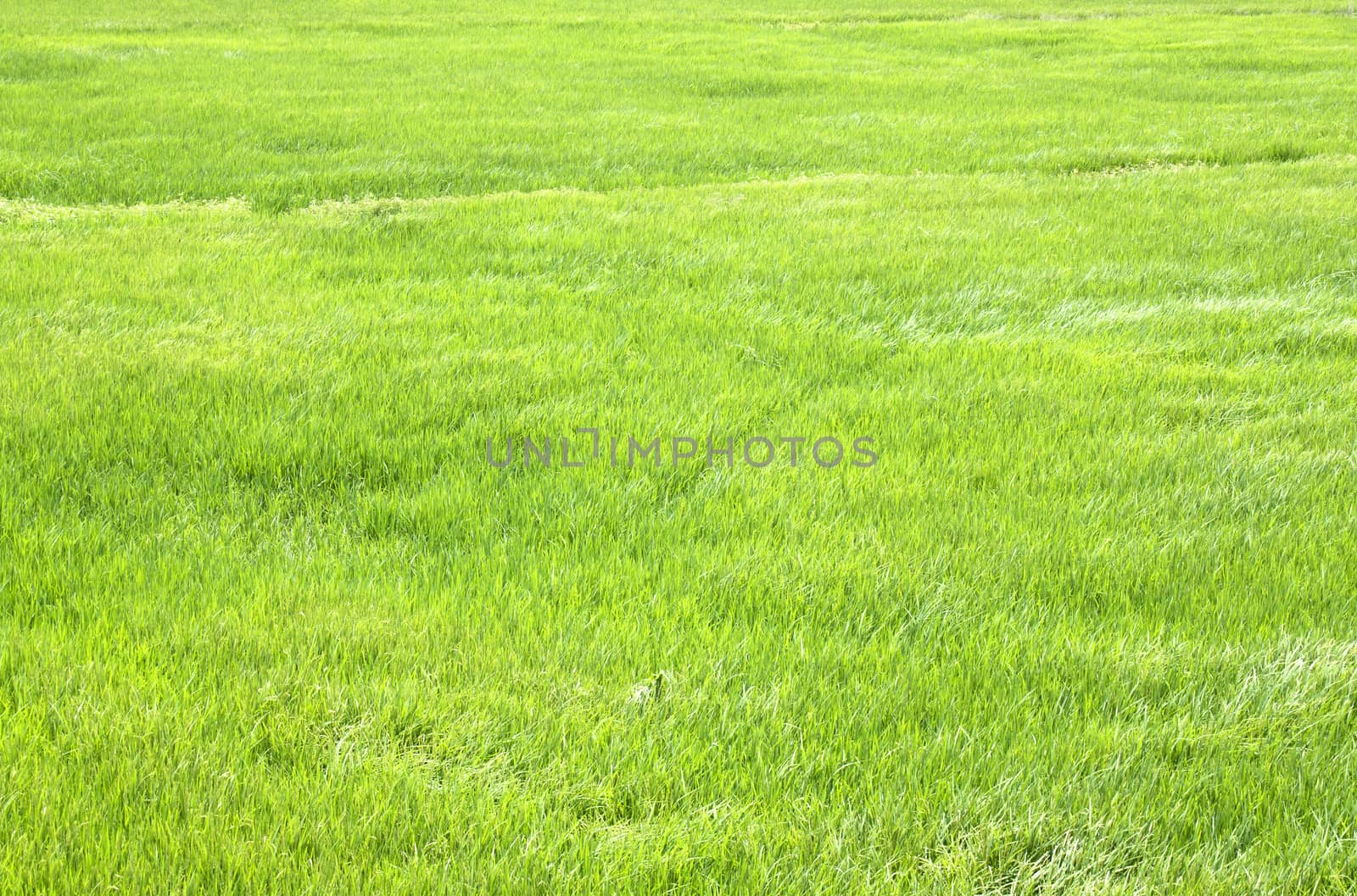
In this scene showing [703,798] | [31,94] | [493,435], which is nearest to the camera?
[703,798]

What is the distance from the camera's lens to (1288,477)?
3758 millimetres

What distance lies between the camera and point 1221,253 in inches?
272

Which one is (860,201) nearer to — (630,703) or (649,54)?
(630,703)

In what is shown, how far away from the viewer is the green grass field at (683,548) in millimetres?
2107

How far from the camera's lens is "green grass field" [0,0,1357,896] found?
2.11 m

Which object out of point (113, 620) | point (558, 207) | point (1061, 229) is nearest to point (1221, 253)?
point (1061, 229)

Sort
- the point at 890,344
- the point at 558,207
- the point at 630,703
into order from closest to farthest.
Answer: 1. the point at 630,703
2. the point at 890,344
3. the point at 558,207

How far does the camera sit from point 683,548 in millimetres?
3244

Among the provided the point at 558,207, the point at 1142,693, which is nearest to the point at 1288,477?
the point at 1142,693

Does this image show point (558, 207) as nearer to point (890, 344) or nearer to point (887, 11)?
point (890, 344)

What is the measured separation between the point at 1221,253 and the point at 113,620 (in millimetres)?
6872

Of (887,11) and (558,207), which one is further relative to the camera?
(887,11)

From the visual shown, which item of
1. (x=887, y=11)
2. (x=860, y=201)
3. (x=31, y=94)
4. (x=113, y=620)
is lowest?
(x=113, y=620)

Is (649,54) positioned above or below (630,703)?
above
